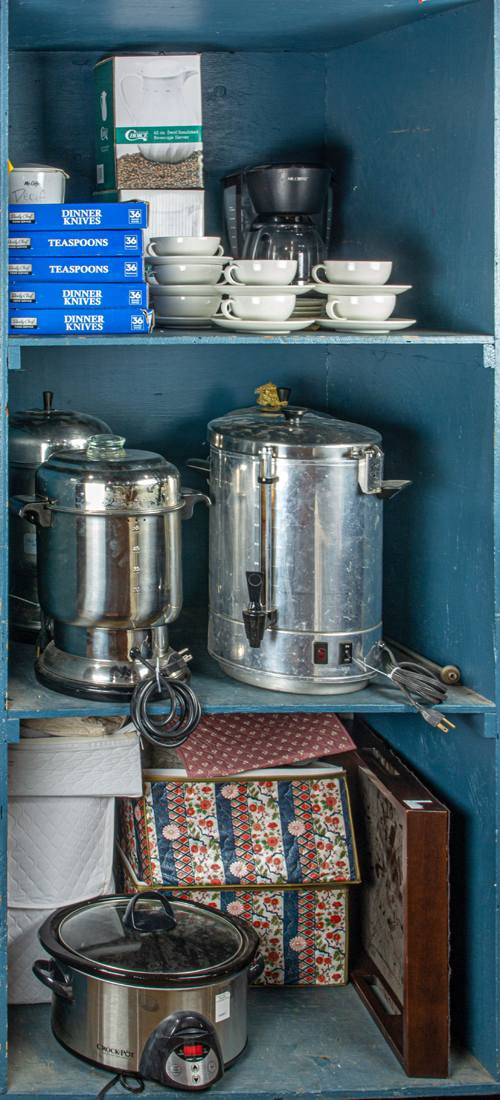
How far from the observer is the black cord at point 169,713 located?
1.69m

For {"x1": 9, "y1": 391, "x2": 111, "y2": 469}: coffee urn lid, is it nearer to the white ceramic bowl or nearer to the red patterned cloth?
the white ceramic bowl

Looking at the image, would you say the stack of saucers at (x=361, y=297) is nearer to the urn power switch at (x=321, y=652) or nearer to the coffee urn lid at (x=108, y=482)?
the coffee urn lid at (x=108, y=482)

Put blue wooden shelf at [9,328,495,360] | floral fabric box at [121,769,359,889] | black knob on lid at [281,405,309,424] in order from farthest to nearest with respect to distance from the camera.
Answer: floral fabric box at [121,769,359,889] → black knob on lid at [281,405,309,424] → blue wooden shelf at [9,328,495,360]

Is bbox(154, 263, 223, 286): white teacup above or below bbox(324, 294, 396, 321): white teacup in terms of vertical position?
above

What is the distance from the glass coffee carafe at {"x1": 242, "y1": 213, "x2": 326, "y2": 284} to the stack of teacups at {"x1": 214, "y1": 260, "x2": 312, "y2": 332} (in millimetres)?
258

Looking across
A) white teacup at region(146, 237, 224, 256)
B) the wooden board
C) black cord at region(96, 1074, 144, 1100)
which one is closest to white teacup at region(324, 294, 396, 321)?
white teacup at region(146, 237, 224, 256)

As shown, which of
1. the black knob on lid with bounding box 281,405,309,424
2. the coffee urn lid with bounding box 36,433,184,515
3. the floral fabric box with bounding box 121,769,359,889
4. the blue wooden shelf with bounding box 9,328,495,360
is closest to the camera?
the blue wooden shelf with bounding box 9,328,495,360

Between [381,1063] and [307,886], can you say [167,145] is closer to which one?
[307,886]

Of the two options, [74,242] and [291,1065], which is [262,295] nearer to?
[74,242]

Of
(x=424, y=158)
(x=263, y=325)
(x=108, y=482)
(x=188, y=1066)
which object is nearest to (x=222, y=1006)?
(x=188, y=1066)

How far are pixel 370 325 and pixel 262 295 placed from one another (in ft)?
0.63

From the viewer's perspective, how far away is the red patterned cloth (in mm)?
1937

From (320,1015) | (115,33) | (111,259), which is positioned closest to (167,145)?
(115,33)

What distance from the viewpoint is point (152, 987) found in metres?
1.68
